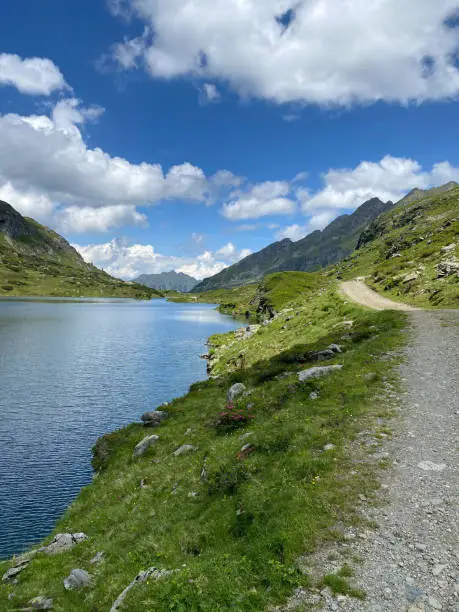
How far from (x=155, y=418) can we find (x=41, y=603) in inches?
924

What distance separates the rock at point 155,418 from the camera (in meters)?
38.3

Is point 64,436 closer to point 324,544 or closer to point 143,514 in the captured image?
point 143,514

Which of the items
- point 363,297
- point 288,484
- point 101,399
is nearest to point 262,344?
point 363,297

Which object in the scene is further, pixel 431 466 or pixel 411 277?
pixel 411 277

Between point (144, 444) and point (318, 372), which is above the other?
point (318, 372)

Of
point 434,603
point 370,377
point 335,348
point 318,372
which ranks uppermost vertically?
point 335,348

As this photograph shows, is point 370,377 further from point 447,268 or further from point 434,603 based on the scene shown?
point 447,268

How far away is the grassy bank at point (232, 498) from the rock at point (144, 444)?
670 mm

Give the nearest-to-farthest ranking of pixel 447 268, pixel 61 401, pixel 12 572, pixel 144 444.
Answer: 1. pixel 12 572
2. pixel 144 444
3. pixel 61 401
4. pixel 447 268

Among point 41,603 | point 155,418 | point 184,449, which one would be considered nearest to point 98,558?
point 41,603

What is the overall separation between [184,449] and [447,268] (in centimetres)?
5477

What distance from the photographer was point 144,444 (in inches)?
1257

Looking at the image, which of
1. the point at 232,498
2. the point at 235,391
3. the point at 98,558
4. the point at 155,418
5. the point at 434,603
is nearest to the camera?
the point at 434,603

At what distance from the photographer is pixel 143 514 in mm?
20672
